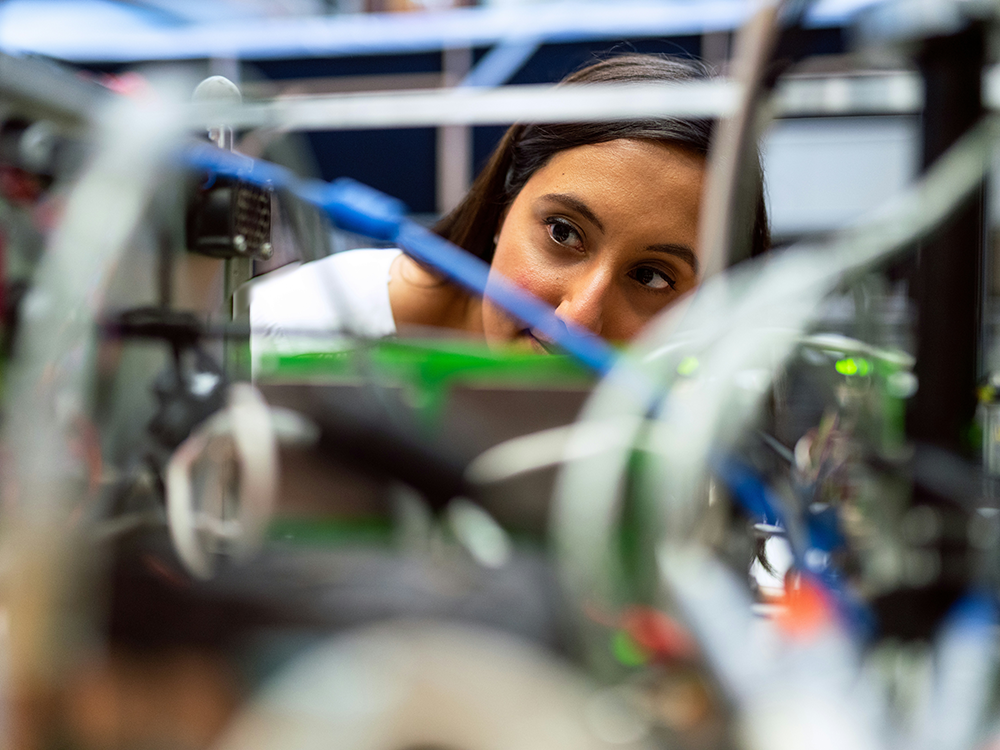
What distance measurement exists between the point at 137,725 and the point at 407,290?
1.79ft

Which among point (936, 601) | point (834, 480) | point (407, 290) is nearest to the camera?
point (936, 601)

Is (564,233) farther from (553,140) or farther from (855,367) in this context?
(855,367)

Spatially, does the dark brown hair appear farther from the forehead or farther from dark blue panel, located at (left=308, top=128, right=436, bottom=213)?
dark blue panel, located at (left=308, top=128, right=436, bottom=213)

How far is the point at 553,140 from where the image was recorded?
67cm

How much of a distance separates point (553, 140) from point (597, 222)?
122 mm

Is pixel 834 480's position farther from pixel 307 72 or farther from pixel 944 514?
pixel 307 72

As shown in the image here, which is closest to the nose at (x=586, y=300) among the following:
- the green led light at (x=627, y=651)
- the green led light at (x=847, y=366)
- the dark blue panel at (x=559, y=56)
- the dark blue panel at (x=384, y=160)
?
the green led light at (x=847, y=366)

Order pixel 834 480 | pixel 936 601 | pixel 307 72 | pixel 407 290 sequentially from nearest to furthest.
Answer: pixel 936 601
pixel 834 480
pixel 407 290
pixel 307 72

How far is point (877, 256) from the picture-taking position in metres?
0.22

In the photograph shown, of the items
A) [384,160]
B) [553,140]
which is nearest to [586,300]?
[553,140]

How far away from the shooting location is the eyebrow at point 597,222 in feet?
1.88

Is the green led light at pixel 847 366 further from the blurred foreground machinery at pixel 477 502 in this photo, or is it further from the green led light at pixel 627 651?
the green led light at pixel 627 651

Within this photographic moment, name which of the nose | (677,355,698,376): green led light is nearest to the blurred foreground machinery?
(677,355,698,376): green led light

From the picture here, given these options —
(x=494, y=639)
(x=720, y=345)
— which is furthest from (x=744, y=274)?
(x=494, y=639)
